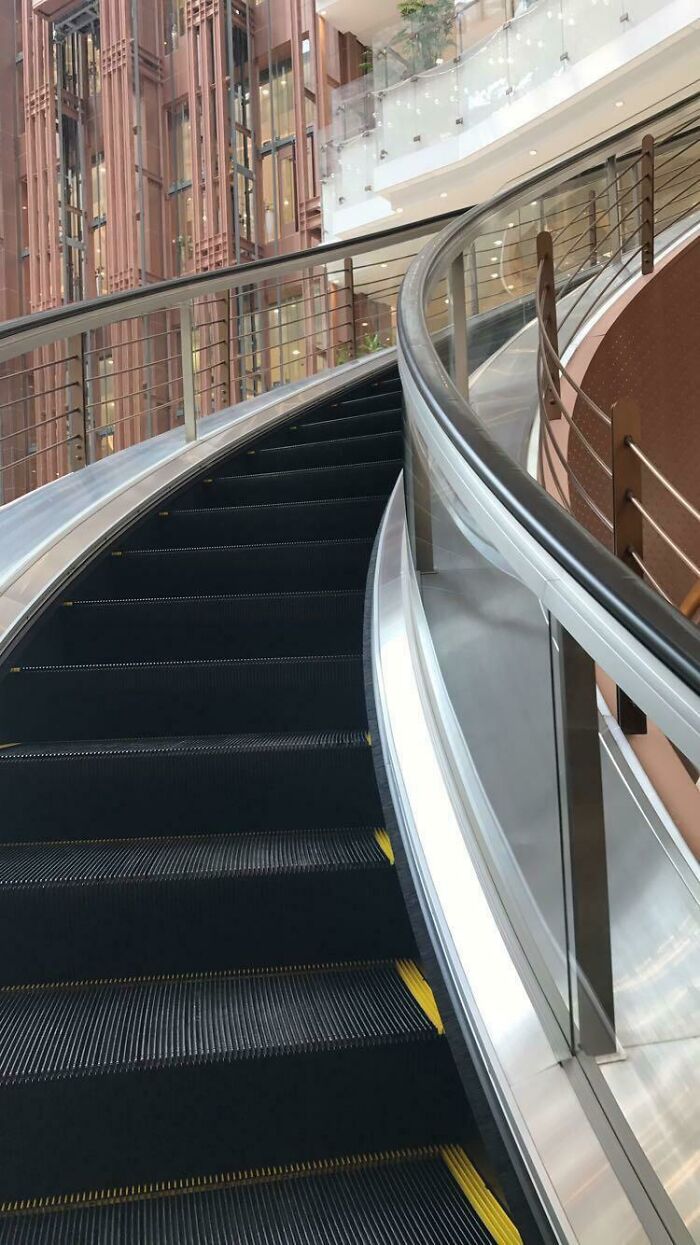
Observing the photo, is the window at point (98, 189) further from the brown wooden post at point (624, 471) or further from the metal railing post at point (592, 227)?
the brown wooden post at point (624, 471)

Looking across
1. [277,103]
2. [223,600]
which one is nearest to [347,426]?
[223,600]

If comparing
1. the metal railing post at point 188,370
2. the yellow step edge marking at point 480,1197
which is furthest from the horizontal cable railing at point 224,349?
the yellow step edge marking at point 480,1197

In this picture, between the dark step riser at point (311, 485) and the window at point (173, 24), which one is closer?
the dark step riser at point (311, 485)

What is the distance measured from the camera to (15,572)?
2691 mm

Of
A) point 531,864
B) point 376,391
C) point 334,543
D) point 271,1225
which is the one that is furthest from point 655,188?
point 271,1225

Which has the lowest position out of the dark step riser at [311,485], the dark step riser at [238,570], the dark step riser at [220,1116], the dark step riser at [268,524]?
the dark step riser at [220,1116]

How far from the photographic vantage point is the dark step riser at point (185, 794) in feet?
6.62

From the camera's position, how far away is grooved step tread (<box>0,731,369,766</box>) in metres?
2.03

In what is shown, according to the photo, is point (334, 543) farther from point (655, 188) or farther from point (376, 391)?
point (655, 188)

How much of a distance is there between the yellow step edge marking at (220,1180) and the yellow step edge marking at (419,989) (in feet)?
0.58

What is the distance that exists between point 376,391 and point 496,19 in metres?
6.97

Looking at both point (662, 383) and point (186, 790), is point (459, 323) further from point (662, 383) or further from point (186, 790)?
point (662, 383)

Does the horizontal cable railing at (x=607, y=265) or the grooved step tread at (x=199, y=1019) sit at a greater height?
the horizontal cable railing at (x=607, y=265)

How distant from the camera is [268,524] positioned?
3268mm
